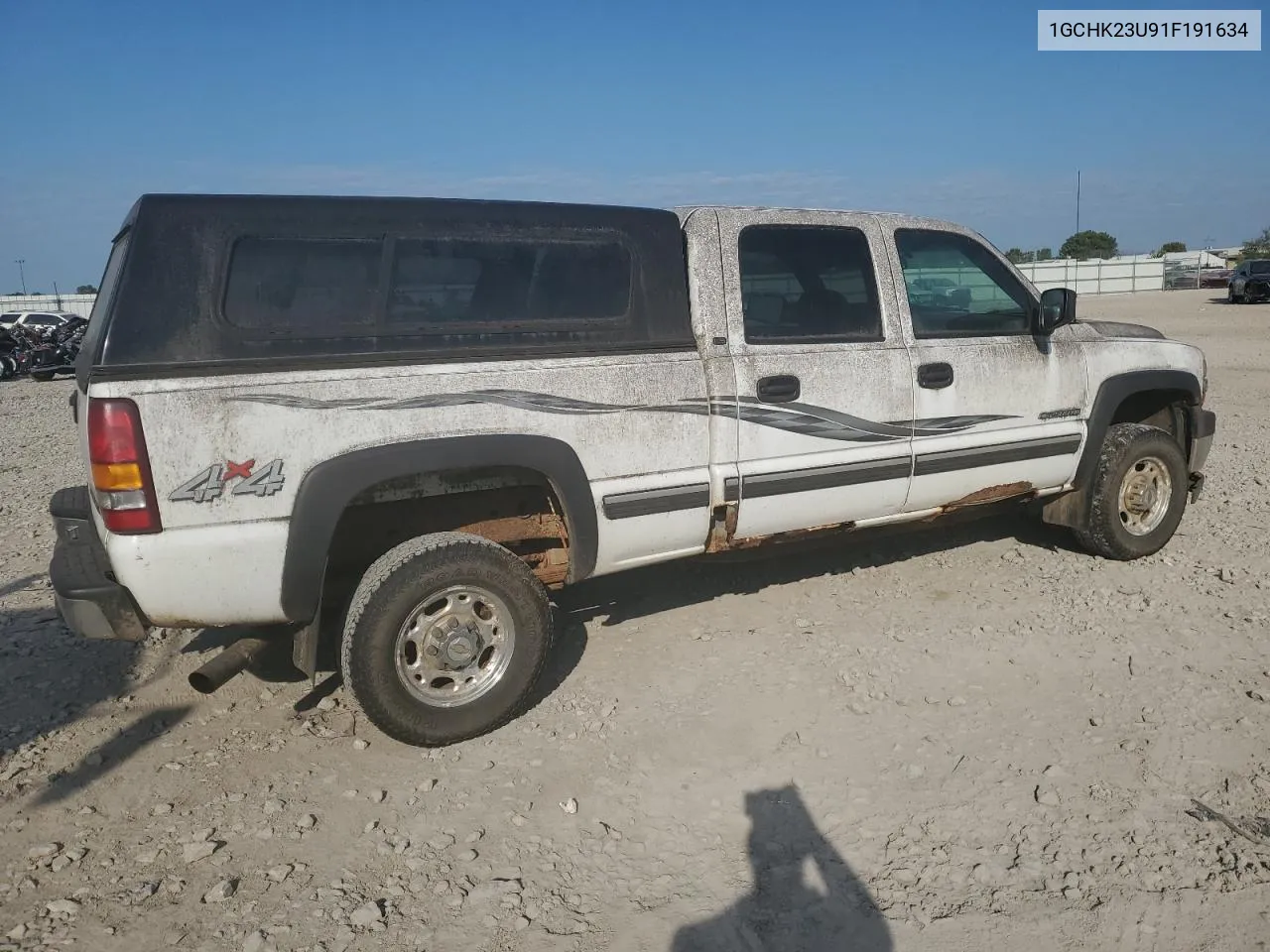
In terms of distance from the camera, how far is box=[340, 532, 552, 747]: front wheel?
3.45 meters

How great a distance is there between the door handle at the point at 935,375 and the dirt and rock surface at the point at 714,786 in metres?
1.16

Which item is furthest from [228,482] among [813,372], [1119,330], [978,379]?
[1119,330]

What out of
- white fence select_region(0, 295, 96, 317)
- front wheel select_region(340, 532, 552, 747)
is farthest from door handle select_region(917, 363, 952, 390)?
white fence select_region(0, 295, 96, 317)

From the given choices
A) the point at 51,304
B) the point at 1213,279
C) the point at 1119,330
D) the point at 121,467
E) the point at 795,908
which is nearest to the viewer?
the point at 795,908

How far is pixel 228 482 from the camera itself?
3176mm

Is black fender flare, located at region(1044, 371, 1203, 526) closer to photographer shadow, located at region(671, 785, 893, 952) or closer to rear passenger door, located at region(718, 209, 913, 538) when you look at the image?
rear passenger door, located at region(718, 209, 913, 538)

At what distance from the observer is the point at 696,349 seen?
399 centimetres

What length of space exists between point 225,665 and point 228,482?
0.71 metres

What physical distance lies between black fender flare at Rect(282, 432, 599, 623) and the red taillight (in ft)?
1.51

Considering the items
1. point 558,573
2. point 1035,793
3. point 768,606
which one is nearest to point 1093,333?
point 768,606

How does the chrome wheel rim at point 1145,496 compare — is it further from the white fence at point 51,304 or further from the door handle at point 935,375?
the white fence at point 51,304

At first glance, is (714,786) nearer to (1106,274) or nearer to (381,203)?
(381,203)

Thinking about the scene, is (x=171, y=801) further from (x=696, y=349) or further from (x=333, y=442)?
(x=696, y=349)

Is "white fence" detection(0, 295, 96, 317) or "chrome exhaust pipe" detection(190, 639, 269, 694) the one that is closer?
"chrome exhaust pipe" detection(190, 639, 269, 694)
